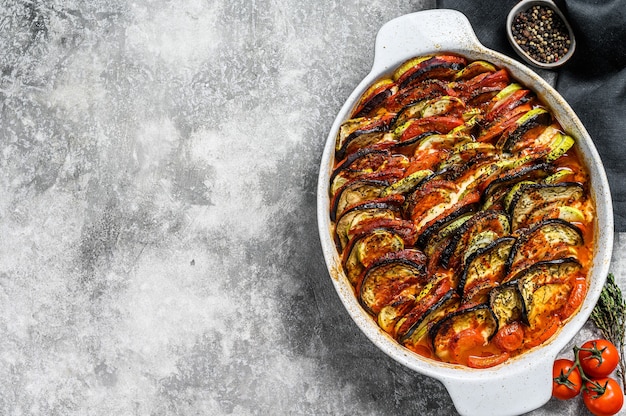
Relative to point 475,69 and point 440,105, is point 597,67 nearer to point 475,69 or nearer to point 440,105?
point 475,69

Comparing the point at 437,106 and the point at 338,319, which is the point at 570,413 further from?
the point at 437,106

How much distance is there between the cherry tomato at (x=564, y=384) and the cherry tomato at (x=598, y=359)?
0.18ft

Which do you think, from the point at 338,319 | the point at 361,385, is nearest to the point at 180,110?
the point at 338,319

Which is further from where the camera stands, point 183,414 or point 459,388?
point 183,414

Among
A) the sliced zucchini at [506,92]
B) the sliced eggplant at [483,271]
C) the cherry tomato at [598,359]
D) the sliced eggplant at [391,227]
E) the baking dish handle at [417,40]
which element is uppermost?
the baking dish handle at [417,40]

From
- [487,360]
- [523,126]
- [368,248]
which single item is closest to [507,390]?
[487,360]

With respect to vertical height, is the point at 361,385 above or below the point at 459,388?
below

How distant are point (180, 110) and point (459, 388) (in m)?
1.86

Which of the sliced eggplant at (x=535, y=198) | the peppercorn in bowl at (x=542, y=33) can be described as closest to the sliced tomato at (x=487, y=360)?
the sliced eggplant at (x=535, y=198)

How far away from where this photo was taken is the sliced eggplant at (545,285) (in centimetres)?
290

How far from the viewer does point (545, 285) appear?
295 cm

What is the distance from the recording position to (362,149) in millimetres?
3033

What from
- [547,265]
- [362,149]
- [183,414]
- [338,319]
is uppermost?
[362,149]

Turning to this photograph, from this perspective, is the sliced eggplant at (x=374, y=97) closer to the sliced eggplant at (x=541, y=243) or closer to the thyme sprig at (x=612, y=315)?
the sliced eggplant at (x=541, y=243)
